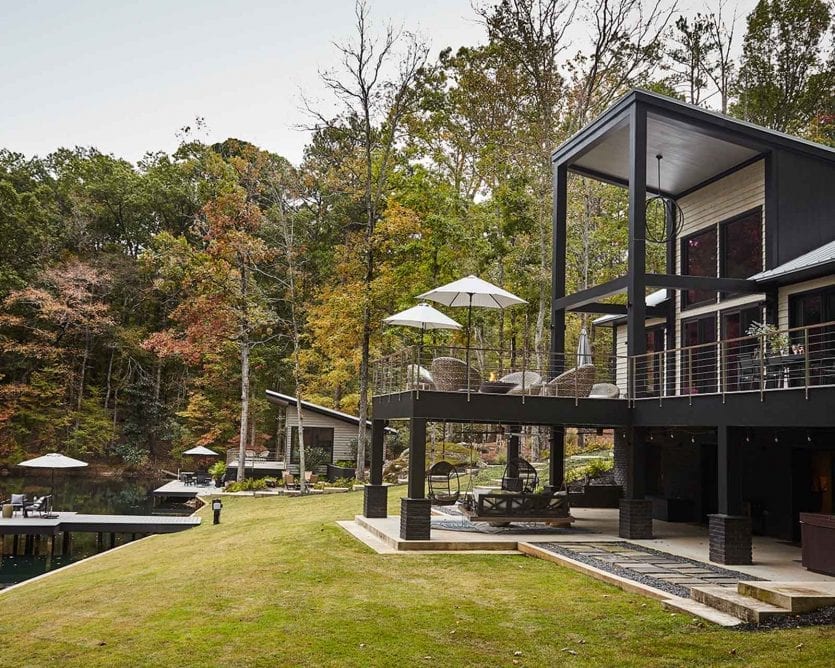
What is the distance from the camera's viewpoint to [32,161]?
4144 cm

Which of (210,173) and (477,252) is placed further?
(210,173)

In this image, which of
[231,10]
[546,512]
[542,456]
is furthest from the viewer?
[542,456]

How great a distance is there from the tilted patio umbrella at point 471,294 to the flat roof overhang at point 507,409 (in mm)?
1571

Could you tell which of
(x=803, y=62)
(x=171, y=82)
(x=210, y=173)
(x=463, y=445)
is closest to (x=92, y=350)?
(x=210, y=173)

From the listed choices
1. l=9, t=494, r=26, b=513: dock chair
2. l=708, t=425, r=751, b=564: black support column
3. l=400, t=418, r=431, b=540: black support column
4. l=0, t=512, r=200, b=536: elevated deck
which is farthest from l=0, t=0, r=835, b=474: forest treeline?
l=708, t=425, r=751, b=564: black support column

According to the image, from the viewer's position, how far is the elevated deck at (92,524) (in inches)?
767

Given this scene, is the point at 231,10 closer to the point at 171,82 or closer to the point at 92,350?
the point at 171,82

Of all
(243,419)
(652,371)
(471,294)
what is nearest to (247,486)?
(243,419)

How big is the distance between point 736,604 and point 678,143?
1063 cm

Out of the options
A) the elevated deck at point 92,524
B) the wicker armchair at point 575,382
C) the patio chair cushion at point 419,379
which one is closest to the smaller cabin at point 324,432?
the elevated deck at point 92,524

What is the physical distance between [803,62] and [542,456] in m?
16.5

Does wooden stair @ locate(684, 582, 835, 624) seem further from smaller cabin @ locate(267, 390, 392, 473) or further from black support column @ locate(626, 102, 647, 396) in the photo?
smaller cabin @ locate(267, 390, 392, 473)

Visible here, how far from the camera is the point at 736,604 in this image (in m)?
8.16

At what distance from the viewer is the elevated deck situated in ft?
63.9
